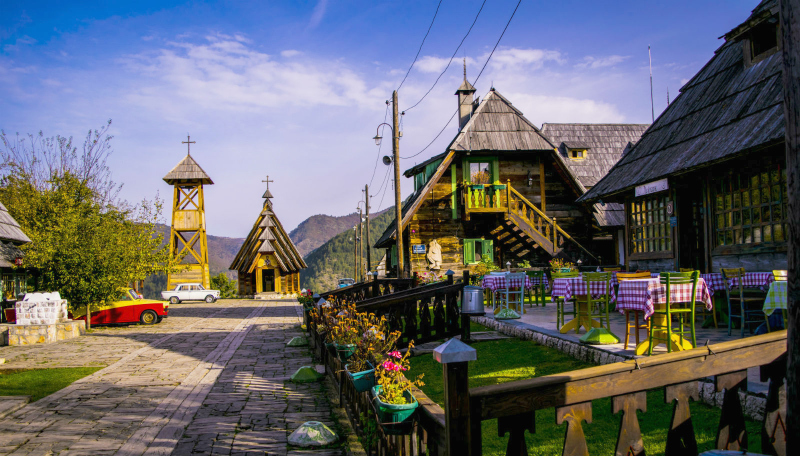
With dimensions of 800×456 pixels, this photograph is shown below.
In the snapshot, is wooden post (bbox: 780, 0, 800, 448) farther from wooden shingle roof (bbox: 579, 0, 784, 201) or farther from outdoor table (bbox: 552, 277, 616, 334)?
wooden shingle roof (bbox: 579, 0, 784, 201)

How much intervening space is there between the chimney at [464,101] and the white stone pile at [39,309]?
20.4 metres

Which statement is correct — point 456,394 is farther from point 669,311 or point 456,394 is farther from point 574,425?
point 669,311

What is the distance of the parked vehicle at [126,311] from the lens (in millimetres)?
18119

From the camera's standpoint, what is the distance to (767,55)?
1205cm

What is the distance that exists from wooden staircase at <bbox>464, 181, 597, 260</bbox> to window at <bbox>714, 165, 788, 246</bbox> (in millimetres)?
9495

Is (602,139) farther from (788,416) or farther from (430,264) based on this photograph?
(788,416)

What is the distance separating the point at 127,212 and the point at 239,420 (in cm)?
2385

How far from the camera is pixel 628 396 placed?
3.05 metres

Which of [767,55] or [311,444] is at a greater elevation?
[767,55]

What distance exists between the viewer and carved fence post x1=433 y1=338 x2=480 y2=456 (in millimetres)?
2842

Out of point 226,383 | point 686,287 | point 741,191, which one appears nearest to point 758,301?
point 686,287

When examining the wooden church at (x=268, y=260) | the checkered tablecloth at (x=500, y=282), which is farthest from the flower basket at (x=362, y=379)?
the wooden church at (x=268, y=260)

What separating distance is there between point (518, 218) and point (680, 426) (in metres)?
19.1

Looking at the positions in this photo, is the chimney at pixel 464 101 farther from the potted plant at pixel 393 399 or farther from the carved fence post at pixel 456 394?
the carved fence post at pixel 456 394
